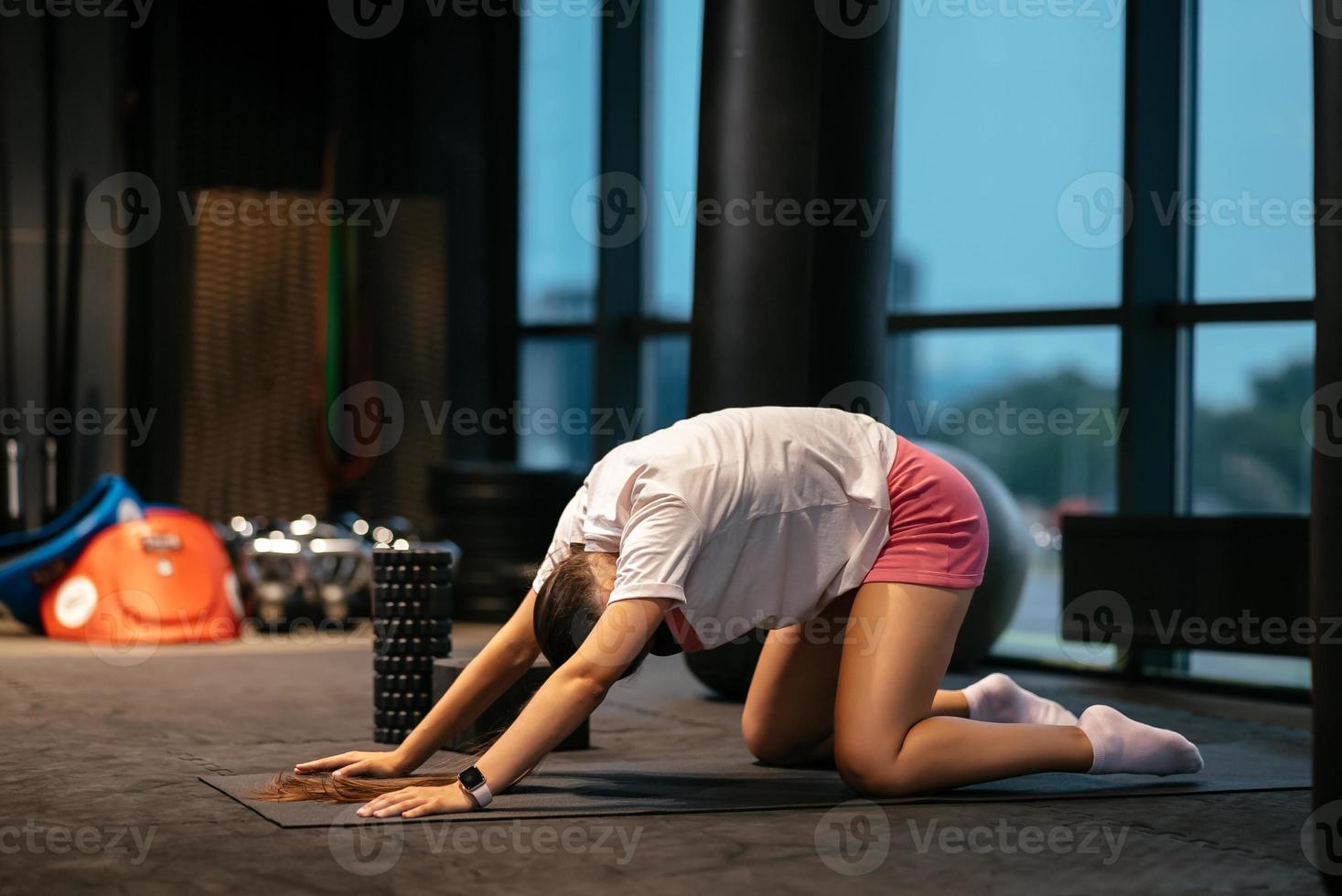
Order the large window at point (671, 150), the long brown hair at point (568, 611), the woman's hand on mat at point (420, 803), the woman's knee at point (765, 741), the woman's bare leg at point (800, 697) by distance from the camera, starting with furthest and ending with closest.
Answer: the large window at point (671, 150), the woman's knee at point (765, 741), the woman's bare leg at point (800, 697), the long brown hair at point (568, 611), the woman's hand on mat at point (420, 803)

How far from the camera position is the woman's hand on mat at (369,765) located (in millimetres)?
2953

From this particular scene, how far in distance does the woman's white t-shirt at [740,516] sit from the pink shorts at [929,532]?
3 centimetres

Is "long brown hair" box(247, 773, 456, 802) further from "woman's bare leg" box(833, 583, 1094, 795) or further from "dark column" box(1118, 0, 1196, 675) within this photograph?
"dark column" box(1118, 0, 1196, 675)

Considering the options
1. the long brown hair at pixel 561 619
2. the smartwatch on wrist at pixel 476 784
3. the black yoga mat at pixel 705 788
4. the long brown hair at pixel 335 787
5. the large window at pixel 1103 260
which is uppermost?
the large window at pixel 1103 260

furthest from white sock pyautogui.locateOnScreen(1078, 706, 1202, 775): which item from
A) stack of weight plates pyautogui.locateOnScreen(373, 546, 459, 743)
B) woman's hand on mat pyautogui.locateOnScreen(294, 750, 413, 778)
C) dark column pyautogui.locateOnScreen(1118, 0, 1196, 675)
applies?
dark column pyautogui.locateOnScreen(1118, 0, 1196, 675)

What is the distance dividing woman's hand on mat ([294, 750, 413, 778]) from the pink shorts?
92 cm

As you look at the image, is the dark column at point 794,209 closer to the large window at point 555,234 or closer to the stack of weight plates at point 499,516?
the stack of weight plates at point 499,516

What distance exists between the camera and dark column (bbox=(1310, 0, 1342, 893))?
2.39 metres

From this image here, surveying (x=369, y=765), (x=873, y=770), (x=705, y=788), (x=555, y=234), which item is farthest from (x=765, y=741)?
(x=555, y=234)

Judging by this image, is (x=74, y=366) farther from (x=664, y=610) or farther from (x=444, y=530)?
(x=664, y=610)

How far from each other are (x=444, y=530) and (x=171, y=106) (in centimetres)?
231

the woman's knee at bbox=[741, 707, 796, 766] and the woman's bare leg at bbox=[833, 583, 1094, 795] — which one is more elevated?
the woman's bare leg at bbox=[833, 583, 1094, 795]

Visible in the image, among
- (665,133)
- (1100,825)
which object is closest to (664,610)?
(1100,825)

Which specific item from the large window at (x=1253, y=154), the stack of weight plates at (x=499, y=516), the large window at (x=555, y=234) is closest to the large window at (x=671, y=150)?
the large window at (x=555, y=234)
